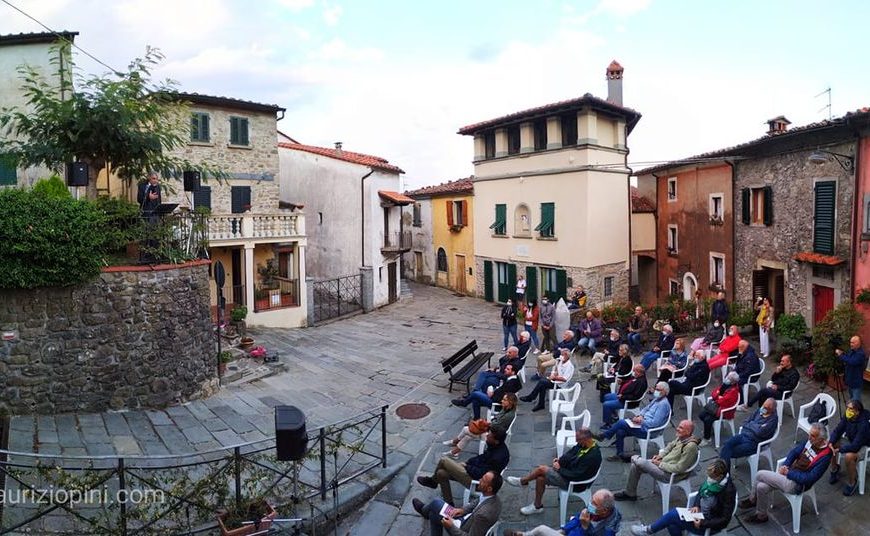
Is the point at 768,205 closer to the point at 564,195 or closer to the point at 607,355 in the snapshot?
the point at 607,355

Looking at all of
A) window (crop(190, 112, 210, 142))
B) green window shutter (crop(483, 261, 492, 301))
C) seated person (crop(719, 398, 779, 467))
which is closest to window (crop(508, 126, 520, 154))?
green window shutter (crop(483, 261, 492, 301))

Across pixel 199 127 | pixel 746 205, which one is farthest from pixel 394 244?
pixel 746 205

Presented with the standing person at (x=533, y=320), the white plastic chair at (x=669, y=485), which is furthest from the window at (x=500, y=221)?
the white plastic chair at (x=669, y=485)

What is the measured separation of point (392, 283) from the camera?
2712cm

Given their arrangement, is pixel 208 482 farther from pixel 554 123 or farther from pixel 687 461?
pixel 554 123

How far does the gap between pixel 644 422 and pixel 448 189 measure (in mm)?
22879

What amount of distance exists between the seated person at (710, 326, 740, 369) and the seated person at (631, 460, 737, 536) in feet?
18.0

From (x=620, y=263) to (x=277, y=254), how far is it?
45.7ft

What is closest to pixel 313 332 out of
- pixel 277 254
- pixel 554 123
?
pixel 277 254

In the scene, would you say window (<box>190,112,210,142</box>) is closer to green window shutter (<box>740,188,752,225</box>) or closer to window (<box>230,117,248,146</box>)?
window (<box>230,117,248,146</box>)

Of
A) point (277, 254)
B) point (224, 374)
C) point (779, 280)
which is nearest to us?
point (224, 374)

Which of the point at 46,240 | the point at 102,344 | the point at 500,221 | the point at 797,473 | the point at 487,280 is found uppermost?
the point at 500,221

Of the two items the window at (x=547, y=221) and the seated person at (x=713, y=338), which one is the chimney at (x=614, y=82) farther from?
the seated person at (x=713, y=338)

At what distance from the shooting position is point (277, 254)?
22.6 meters
